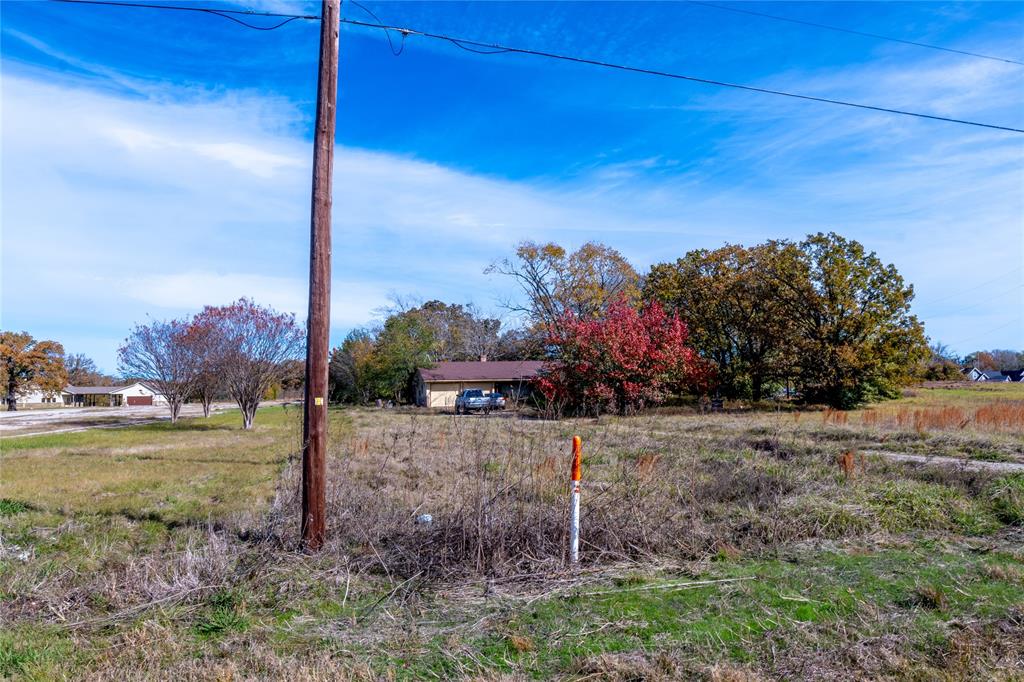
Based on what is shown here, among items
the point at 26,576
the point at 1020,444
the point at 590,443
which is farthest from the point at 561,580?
the point at 1020,444

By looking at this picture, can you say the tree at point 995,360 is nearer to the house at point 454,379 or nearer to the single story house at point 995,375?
the single story house at point 995,375

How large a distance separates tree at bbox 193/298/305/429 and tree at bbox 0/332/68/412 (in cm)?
4575

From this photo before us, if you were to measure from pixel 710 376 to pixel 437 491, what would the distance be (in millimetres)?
26507

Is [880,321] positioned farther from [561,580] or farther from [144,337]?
[144,337]

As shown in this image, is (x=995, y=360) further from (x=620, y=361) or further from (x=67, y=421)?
(x=67, y=421)

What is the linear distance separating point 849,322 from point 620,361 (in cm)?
1038

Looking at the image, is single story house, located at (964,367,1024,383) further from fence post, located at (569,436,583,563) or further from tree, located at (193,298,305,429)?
fence post, located at (569,436,583,563)

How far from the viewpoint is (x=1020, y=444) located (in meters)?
12.2

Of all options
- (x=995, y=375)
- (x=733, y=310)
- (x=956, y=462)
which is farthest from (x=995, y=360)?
(x=956, y=462)

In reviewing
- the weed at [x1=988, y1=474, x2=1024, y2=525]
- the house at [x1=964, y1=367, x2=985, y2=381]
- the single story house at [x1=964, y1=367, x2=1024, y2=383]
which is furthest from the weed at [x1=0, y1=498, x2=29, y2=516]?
the house at [x1=964, y1=367, x2=985, y2=381]

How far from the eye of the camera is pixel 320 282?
21.3 ft

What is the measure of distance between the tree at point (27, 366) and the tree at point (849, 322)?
65.4 meters

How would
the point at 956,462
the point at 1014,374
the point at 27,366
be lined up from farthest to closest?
the point at 1014,374 < the point at 27,366 < the point at 956,462

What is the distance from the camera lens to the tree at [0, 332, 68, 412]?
198 ft
